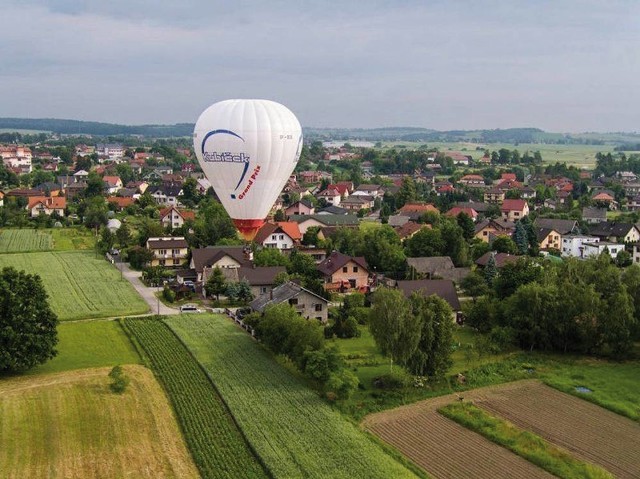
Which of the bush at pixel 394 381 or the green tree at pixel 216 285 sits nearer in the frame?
the bush at pixel 394 381

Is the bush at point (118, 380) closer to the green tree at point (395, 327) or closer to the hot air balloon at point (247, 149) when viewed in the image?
the hot air balloon at point (247, 149)

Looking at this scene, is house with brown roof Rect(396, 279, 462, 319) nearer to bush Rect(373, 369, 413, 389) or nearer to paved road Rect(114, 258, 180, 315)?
bush Rect(373, 369, 413, 389)

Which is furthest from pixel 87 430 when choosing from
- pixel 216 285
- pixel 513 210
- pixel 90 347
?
pixel 513 210

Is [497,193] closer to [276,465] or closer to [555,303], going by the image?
[555,303]

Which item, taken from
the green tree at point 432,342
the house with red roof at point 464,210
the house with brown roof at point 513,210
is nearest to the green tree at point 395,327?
the green tree at point 432,342

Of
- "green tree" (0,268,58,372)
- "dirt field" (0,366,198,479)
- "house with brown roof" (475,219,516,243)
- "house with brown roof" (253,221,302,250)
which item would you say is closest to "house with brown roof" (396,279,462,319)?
"dirt field" (0,366,198,479)

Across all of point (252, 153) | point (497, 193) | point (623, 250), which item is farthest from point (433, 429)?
point (497, 193)
